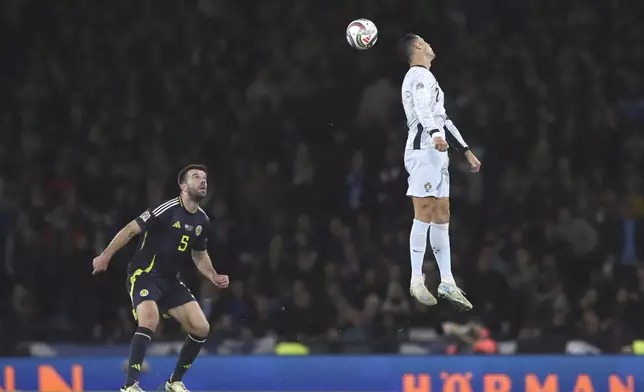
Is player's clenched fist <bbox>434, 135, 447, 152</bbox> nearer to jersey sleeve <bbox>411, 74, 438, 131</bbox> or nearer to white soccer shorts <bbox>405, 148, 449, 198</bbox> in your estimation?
jersey sleeve <bbox>411, 74, 438, 131</bbox>

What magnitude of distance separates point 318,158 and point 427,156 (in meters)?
5.87

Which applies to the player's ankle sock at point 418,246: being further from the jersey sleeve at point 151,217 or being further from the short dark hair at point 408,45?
the jersey sleeve at point 151,217

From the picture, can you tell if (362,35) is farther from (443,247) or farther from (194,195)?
(194,195)

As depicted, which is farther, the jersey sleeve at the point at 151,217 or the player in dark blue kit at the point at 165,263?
the player in dark blue kit at the point at 165,263

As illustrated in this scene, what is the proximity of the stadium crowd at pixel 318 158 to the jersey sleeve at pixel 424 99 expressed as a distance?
4293 mm

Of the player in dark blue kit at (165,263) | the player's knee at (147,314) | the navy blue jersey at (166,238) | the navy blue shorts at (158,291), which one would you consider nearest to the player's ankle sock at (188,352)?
the player in dark blue kit at (165,263)

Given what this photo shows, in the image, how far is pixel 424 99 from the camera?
10.0 meters

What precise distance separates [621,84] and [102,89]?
21.1ft

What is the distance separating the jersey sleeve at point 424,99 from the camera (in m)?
10.0

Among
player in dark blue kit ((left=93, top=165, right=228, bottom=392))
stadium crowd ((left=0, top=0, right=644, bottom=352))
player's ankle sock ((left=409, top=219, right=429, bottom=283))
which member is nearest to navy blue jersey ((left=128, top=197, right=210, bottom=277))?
player in dark blue kit ((left=93, top=165, right=228, bottom=392))

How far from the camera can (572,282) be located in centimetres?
1509

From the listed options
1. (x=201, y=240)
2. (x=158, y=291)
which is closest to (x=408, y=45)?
(x=201, y=240)

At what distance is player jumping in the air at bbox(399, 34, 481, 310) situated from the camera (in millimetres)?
10070

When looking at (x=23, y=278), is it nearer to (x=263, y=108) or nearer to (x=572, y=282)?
(x=263, y=108)
